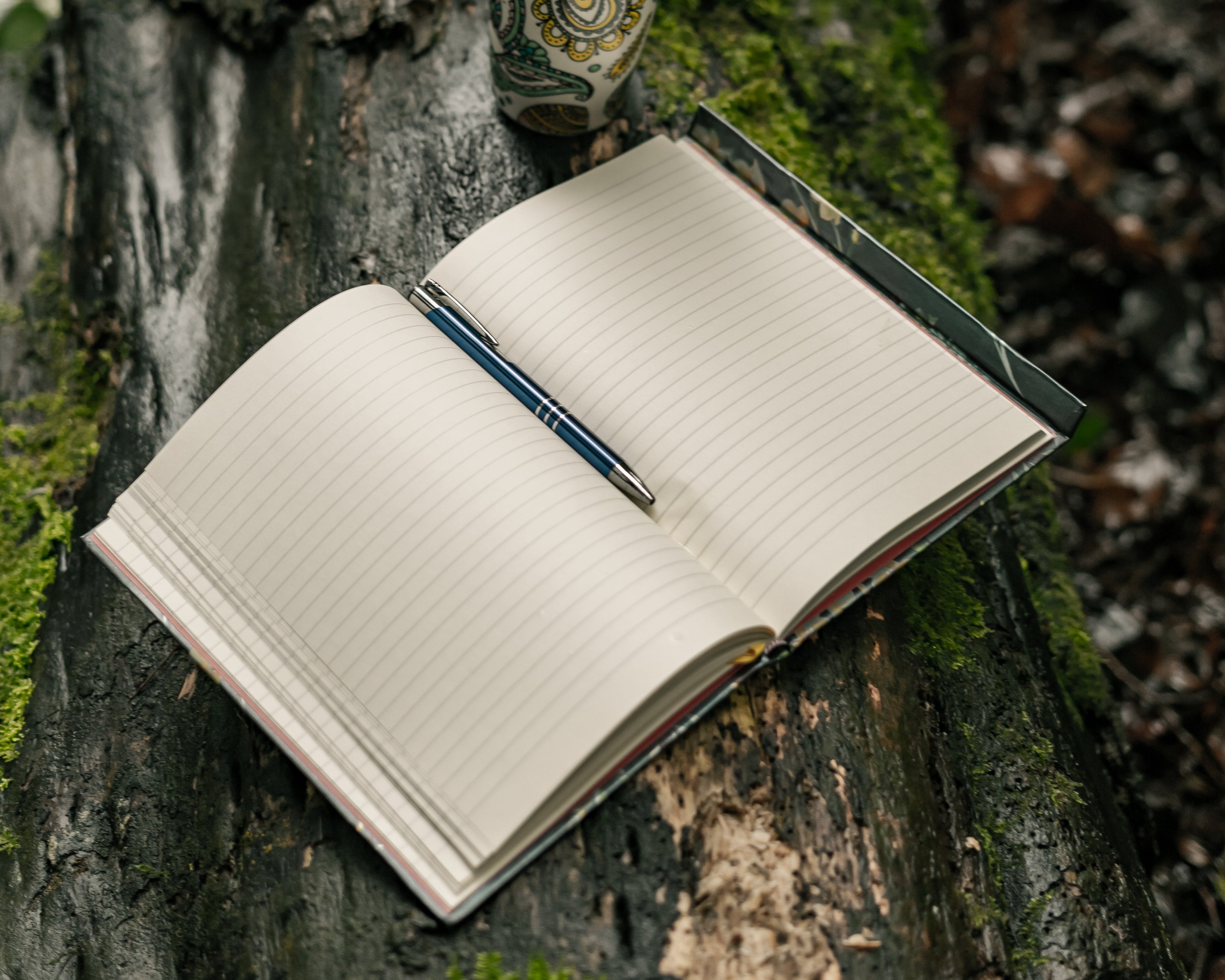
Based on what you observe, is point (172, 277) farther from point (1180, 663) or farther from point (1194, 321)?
point (1194, 321)

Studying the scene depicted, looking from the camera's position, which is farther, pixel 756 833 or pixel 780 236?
pixel 780 236

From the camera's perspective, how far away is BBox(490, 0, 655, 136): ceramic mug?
98 centimetres

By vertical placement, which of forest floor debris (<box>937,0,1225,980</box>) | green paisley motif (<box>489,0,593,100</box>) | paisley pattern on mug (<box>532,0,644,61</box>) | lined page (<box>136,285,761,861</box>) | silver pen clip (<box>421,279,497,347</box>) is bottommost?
forest floor debris (<box>937,0,1225,980</box>)

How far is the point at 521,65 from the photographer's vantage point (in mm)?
1055

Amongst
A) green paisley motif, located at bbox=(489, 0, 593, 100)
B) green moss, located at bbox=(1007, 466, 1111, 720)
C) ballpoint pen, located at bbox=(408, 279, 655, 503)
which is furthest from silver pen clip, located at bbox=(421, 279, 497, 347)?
green moss, located at bbox=(1007, 466, 1111, 720)

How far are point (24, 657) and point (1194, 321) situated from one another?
2.00m

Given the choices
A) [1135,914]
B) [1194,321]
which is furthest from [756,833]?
[1194,321]

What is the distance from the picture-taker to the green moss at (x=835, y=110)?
1.31 meters

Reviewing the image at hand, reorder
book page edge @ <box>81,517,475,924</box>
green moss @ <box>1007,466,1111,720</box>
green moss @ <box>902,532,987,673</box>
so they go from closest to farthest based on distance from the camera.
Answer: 1. book page edge @ <box>81,517,475,924</box>
2. green moss @ <box>902,532,987,673</box>
3. green moss @ <box>1007,466,1111,720</box>

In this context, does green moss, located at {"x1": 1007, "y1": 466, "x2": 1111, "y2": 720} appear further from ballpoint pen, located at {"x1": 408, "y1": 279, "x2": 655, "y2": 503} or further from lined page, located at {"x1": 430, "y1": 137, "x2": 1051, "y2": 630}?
ballpoint pen, located at {"x1": 408, "y1": 279, "x2": 655, "y2": 503}

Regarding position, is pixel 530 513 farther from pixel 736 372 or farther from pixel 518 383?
pixel 736 372

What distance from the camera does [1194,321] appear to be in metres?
1.75

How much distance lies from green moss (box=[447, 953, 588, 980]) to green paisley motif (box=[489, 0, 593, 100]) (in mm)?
928

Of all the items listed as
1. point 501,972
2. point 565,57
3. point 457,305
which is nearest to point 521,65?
point 565,57
